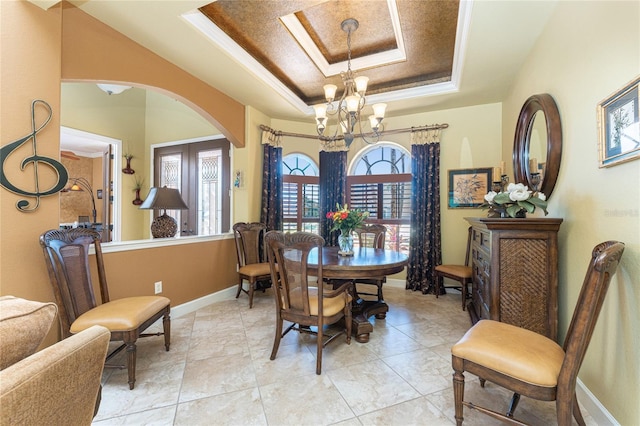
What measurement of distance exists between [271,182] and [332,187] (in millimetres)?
1026

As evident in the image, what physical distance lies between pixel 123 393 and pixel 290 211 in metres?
3.24

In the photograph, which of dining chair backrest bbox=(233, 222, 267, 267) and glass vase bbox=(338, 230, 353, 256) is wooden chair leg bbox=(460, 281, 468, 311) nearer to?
glass vase bbox=(338, 230, 353, 256)

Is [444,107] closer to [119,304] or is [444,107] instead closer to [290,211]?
[290,211]

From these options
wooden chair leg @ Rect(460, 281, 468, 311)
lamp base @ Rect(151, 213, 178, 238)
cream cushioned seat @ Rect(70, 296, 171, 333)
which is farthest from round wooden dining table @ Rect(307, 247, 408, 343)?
lamp base @ Rect(151, 213, 178, 238)

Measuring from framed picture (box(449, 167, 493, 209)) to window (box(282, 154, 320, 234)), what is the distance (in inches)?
84.0

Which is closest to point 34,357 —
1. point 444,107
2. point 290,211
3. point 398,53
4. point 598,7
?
point 598,7

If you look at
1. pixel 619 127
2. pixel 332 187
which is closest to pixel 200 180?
pixel 332 187

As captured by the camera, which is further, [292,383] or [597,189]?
[292,383]

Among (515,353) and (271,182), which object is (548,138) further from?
(271,182)

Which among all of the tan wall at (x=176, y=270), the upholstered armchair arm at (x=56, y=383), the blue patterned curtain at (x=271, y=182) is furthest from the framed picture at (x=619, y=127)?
the tan wall at (x=176, y=270)

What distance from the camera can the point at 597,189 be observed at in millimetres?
1611

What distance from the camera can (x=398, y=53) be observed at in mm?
3002

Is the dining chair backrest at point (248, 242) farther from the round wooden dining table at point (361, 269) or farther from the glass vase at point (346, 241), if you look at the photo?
the glass vase at point (346, 241)

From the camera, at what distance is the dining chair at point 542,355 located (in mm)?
1188
